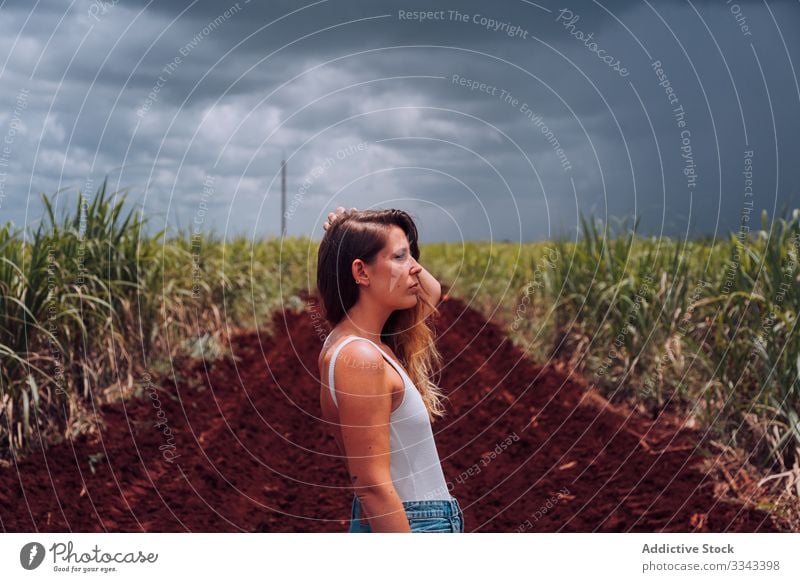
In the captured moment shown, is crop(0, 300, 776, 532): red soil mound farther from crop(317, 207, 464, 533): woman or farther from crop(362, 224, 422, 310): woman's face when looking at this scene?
crop(362, 224, 422, 310): woman's face

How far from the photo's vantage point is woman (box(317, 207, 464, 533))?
2.06 m

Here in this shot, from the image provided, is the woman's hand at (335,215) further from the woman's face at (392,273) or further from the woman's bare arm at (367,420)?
the woman's bare arm at (367,420)

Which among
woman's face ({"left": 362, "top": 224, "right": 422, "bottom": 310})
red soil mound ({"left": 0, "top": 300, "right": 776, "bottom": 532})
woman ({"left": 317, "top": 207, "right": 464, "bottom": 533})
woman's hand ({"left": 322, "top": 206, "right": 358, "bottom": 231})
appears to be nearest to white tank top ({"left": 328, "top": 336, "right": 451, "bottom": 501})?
woman ({"left": 317, "top": 207, "right": 464, "bottom": 533})

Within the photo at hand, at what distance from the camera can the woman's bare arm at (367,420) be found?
6.73 feet

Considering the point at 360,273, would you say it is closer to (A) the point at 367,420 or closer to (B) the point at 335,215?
(B) the point at 335,215

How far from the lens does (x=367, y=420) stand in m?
2.06

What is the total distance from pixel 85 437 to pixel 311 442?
159 cm

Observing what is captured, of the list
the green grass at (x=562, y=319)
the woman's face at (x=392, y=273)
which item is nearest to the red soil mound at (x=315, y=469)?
the green grass at (x=562, y=319)

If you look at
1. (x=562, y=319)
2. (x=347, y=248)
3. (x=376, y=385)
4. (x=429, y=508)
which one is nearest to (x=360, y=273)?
(x=347, y=248)

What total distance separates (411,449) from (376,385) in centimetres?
26

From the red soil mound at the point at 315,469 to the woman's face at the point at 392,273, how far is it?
2.69m

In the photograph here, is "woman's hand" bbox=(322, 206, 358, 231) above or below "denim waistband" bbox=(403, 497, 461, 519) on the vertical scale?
above

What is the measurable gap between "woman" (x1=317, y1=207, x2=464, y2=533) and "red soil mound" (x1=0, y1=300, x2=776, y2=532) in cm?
258

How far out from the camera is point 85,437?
5.70 metres
